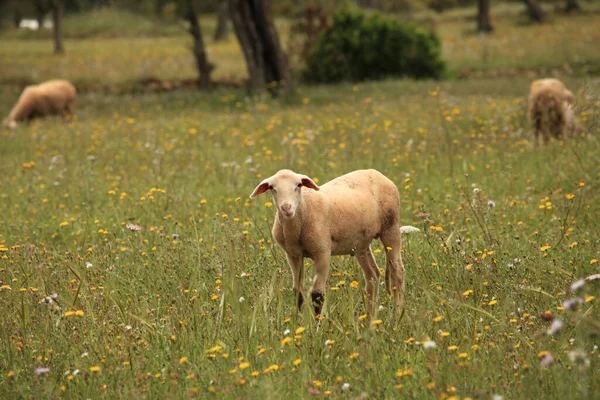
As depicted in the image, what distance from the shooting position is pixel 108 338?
467 centimetres

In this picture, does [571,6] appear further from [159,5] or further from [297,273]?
[297,273]

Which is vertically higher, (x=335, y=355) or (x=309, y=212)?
(x=309, y=212)

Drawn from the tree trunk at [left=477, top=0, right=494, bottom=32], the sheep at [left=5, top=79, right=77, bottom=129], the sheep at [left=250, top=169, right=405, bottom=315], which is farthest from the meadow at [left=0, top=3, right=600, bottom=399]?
the tree trunk at [left=477, top=0, right=494, bottom=32]

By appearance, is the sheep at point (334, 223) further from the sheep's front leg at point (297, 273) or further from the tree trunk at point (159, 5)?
the tree trunk at point (159, 5)

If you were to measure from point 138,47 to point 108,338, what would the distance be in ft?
112

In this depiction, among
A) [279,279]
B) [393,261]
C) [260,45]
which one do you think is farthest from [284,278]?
[260,45]

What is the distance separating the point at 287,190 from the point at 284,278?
1.11 meters

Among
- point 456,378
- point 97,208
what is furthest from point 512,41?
point 456,378

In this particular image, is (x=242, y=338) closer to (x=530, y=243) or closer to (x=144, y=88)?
(x=530, y=243)

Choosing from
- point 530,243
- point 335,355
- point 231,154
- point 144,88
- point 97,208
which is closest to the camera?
point 335,355

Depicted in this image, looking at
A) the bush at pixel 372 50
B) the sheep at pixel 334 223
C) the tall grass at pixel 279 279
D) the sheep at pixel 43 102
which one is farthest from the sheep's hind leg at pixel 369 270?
the bush at pixel 372 50

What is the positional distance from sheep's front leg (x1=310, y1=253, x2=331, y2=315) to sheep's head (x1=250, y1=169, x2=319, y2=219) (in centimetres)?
34

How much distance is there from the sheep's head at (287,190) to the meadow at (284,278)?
488 millimetres

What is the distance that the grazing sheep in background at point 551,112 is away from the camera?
10.5 meters
